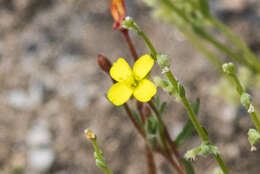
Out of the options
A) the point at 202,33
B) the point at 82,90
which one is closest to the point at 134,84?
the point at 202,33

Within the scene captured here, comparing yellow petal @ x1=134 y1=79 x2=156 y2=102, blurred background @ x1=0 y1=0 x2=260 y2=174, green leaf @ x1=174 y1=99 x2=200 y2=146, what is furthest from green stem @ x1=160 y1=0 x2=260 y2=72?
yellow petal @ x1=134 y1=79 x2=156 y2=102

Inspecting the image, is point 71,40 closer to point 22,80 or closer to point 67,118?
point 22,80

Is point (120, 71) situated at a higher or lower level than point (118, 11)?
lower

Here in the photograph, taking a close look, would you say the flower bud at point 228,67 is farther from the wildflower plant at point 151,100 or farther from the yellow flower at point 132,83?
the yellow flower at point 132,83

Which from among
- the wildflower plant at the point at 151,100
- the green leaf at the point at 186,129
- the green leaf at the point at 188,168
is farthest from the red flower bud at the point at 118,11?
the green leaf at the point at 188,168

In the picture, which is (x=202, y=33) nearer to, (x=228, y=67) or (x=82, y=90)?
(x=228, y=67)

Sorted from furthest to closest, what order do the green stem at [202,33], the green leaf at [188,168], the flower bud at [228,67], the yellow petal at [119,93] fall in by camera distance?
the green stem at [202,33]
the green leaf at [188,168]
the yellow petal at [119,93]
the flower bud at [228,67]

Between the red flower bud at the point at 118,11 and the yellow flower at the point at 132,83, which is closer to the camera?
the yellow flower at the point at 132,83

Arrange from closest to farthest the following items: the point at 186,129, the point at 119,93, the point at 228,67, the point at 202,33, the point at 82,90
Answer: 1. the point at 228,67
2. the point at 119,93
3. the point at 186,129
4. the point at 202,33
5. the point at 82,90
